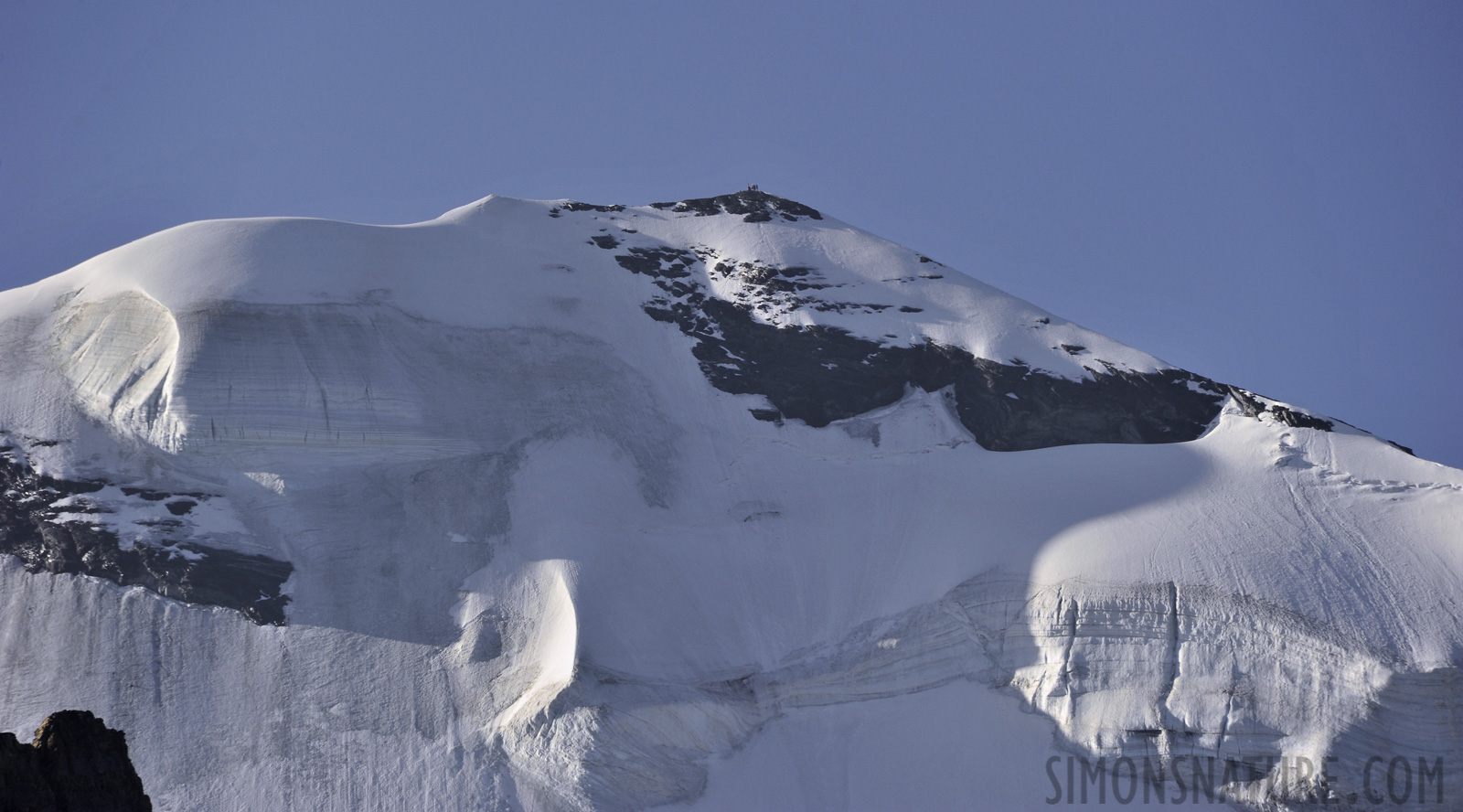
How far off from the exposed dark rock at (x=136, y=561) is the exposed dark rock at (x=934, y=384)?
17186mm

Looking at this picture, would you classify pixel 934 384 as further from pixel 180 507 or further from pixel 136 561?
pixel 136 561

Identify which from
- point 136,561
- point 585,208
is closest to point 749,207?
point 585,208

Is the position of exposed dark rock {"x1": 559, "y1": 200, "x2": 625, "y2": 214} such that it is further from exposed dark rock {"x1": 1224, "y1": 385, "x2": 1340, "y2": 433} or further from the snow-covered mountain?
exposed dark rock {"x1": 1224, "y1": 385, "x2": 1340, "y2": 433}

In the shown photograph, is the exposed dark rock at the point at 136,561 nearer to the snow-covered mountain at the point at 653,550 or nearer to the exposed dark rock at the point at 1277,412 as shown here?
the snow-covered mountain at the point at 653,550

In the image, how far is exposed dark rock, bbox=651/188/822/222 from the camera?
5081 centimetres

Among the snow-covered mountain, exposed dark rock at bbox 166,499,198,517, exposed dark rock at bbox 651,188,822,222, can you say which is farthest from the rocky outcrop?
exposed dark rock at bbox 166,499,198,517

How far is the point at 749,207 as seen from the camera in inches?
2019

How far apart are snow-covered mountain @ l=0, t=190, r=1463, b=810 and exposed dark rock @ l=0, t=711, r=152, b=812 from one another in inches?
629

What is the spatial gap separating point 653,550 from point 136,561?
14681 millimetres

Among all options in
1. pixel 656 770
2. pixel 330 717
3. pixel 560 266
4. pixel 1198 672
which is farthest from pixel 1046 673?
pixel 560 266

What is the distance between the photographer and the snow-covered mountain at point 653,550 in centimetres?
3073

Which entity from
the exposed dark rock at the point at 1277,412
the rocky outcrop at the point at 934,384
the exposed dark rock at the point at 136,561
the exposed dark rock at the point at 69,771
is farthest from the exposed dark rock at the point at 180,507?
the exposed dark rock at the point at 1277,412

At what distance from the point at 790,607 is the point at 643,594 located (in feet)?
14.8

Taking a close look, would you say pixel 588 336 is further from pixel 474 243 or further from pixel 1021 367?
pixel 1021 367
